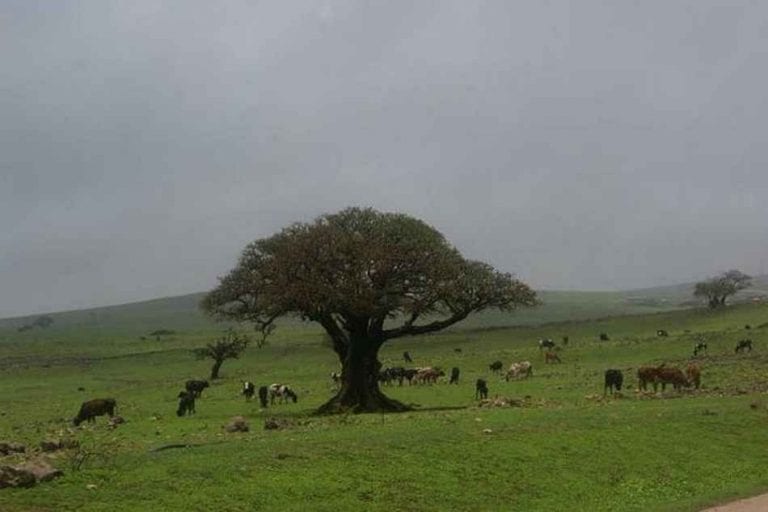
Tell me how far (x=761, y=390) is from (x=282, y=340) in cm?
7870

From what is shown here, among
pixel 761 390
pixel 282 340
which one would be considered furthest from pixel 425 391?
pixel 282 340

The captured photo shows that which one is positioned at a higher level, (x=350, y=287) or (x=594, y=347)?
(x=350, y=287)

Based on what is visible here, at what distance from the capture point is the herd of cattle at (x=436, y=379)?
4097 cm

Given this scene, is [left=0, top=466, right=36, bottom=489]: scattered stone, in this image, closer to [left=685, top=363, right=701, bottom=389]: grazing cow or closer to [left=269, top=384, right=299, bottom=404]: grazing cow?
[left=269, top=384, right=299, bottom=404]: grazing cow

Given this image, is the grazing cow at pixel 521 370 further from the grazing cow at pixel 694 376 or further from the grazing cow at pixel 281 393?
the grazing cow at pixel 281 393

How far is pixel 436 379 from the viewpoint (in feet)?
197

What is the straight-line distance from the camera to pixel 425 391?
52.4 metres

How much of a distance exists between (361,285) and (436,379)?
20877 millimetres

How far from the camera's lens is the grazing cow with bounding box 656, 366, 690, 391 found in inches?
1686

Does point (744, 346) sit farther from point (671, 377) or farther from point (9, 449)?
point (9, 449)


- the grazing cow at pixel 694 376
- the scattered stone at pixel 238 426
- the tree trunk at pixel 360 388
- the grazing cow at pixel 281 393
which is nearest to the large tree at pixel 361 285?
the tree trunk at pixel 360 388

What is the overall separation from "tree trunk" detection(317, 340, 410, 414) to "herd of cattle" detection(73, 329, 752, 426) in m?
5.54

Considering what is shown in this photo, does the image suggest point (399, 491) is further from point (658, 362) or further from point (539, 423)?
point (658, 362)

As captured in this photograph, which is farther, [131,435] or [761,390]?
[761,390]
